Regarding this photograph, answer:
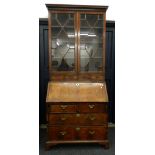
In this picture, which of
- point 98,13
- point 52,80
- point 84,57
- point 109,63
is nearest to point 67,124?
point 52,80

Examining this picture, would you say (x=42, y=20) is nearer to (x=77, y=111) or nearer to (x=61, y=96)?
(x=61, y=96)

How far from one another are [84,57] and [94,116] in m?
0.81

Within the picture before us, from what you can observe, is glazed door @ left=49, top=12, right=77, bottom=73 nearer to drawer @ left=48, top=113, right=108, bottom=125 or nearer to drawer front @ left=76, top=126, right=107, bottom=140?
drawer @ left=48, top=113, right=108, bottom=125

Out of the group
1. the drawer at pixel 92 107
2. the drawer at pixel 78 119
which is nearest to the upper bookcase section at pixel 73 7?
the drawer at pixel 92 107

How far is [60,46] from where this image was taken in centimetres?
270

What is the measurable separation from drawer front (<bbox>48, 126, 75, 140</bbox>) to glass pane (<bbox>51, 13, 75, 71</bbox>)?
0.79m

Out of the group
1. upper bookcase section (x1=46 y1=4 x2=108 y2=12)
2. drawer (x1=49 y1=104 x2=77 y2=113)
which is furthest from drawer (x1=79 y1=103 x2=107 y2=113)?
upper bookcase section (x1=46 y1=4 x2=108 y2=12)

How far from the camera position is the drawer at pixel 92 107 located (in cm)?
249

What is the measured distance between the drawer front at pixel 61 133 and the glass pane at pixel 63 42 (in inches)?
31.1

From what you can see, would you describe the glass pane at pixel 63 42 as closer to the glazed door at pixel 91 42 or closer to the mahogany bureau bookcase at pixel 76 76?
the mahogany bureau bookcase at pixel 76 76

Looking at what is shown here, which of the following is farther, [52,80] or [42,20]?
[42,20]

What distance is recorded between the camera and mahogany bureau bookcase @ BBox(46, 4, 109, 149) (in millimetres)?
2488

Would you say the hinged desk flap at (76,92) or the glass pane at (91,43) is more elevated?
the glass pane at (91,43)

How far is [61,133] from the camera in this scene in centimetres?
250
